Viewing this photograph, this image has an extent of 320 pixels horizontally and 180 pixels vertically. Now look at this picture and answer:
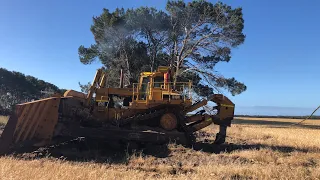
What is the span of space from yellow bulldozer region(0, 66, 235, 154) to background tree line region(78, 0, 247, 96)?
590 inches

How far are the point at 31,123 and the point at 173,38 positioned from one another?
20337 mm

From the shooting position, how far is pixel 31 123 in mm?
11062

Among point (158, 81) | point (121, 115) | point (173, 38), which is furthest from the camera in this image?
point (173, 38)

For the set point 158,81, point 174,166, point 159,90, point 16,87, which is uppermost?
point 16,87

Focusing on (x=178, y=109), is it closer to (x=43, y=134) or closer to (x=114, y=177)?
(x=43, y=134)

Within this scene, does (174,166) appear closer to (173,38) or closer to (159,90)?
(159,90)

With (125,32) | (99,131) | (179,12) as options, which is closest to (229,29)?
(179,12)

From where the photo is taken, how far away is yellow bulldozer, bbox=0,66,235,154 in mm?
11094

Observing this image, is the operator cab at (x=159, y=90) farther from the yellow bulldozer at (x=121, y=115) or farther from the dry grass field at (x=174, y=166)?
the dry grass field at (x=174, y=166)

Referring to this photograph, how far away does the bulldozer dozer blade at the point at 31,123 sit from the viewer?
10.7 m

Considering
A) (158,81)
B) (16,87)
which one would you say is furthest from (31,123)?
(16,87)

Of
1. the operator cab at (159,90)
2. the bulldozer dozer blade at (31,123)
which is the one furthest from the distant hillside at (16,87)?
the bulldozer dozer blade at (31,123)

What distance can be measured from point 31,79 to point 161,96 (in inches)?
2252

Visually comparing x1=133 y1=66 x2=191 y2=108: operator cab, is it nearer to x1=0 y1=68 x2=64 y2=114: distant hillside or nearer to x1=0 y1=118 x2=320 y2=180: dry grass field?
x1=0 y1=118 x2=320 y2=180: dry grass field
